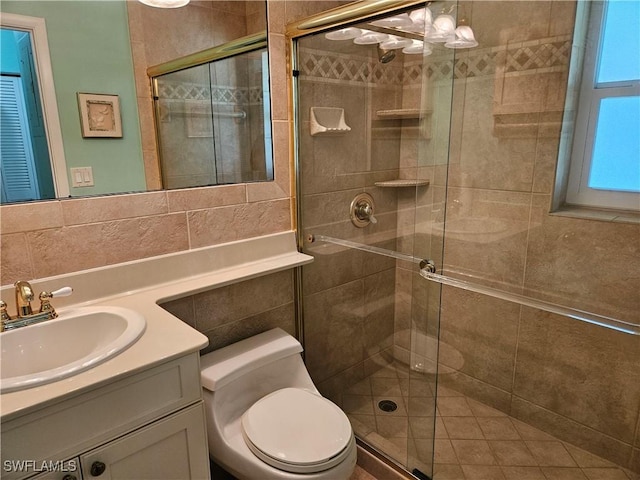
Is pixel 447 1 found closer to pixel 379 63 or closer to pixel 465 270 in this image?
pixel 379 63

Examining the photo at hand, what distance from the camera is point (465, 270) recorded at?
7.09 ft

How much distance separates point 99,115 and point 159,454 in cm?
106

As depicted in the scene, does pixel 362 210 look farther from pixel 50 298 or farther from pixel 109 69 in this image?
pixel 50 298

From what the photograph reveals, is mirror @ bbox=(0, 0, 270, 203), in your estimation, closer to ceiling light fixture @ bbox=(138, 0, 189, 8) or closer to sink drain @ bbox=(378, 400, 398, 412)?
ceiling light fixture @ bbox=(138, 0, 189, 8)

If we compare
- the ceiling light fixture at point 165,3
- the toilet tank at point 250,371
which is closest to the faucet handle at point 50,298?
the toilet tank at point 250,371

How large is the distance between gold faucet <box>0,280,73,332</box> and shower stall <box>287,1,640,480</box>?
1.05 m

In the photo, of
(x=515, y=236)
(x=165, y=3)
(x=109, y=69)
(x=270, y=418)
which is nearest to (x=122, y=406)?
(x=270, y=418)

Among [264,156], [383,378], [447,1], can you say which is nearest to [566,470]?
[383,378]

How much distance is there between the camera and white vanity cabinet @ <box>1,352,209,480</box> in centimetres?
91

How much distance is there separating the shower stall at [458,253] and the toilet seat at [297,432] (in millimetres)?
512

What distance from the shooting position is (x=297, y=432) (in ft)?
4.76

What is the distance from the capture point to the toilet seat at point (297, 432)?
4.39ft

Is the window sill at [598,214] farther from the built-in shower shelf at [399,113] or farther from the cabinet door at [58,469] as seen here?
the cabinet door at [58,469]

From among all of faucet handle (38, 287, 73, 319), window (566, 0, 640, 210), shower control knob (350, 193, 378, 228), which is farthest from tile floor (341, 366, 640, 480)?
faucet handle (38, 287, 73, 319)
